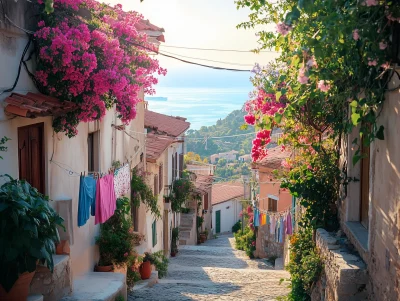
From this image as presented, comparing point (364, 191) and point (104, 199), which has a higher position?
point (364, 191)

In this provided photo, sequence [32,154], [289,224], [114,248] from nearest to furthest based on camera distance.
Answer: [32,154]
[114,248]
[289,224]

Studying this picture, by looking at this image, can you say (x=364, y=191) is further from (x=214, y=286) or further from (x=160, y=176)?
(x=160, y=176)

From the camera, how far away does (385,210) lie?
6379 mm

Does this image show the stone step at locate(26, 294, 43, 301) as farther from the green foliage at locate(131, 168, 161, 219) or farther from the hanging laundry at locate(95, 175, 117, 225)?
the green foliage at locate(131, 168, 161, 219)

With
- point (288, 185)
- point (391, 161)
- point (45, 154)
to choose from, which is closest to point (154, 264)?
point (288, 185)

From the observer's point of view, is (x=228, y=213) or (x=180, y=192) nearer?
(x=180, y=192)

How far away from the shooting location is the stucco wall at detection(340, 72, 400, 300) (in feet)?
19.5

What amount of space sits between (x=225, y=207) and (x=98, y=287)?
37.7 meters

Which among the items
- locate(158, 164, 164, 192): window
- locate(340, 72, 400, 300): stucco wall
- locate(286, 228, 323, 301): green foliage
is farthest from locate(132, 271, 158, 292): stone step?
locate(340, 72, 400, 300): stucco wall

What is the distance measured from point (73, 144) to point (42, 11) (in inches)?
103

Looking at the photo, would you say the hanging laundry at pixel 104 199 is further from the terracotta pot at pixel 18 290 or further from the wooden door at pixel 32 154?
the terracotta pot at pixel 18 290

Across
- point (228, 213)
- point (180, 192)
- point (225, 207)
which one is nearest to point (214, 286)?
point (180, 192)

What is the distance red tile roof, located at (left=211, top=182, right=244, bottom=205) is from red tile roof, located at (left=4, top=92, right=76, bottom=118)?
121 ft

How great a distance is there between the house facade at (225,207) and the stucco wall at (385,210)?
1461 inches
